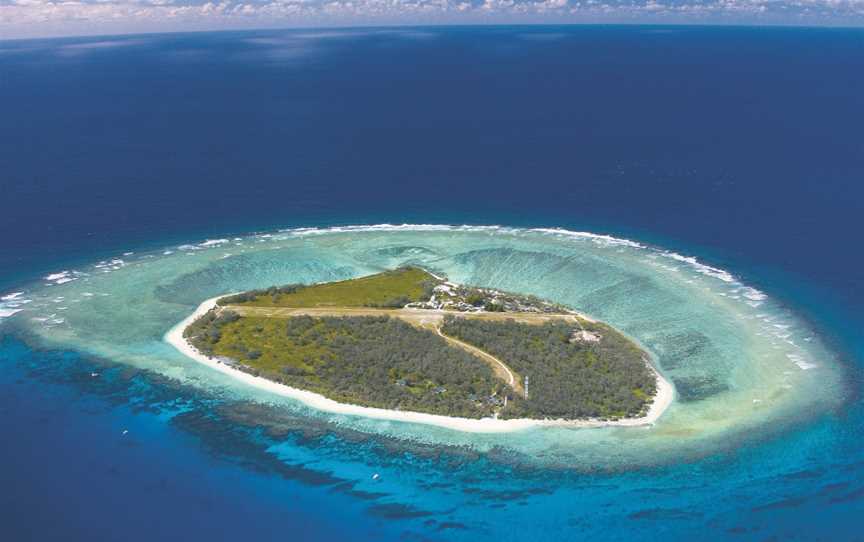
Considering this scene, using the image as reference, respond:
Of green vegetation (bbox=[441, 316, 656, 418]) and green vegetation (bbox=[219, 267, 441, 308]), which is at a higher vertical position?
green vegetation (bbox=[441, 316, 656, 418])

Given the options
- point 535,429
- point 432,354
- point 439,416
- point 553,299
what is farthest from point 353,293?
point 535,429

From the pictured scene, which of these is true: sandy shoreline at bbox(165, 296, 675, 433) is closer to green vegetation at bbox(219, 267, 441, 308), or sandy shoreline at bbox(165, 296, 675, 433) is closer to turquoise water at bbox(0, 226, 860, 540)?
turquoise water at bbox(0, 226, 860, 540)

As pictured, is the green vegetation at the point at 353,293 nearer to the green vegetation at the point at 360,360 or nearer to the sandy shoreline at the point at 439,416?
the green vegetation at the point at 360,360

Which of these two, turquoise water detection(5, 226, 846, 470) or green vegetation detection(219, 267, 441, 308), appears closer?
turquoise water detection(5, 226, 846, 470)

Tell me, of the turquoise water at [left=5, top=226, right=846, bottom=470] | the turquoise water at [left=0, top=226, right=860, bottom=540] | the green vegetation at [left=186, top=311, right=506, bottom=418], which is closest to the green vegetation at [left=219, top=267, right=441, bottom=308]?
the green vegetation at [left=186, top=311, right=506, bottom=418]

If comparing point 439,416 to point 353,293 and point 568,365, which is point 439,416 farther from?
point 353,293

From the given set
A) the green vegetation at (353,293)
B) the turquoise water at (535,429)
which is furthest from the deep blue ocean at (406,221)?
the green vegetation at (353,293)
